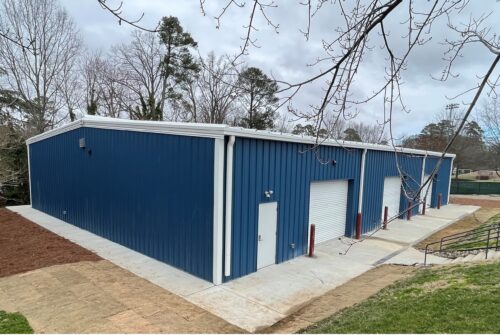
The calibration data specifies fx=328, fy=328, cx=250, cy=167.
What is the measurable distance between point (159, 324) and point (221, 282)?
217 centimetres

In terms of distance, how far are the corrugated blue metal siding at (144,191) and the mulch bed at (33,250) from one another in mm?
1310

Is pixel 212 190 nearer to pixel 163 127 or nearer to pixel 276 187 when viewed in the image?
pixel 276 187

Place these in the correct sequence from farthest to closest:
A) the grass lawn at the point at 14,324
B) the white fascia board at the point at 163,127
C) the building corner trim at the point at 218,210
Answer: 1. the white fascia board at the point at 163,127
2. the building corner trim at the point at 218,210
3. the grass lawn at the point at 14,324

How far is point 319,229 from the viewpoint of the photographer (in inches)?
444

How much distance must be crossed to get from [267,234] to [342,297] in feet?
8.32

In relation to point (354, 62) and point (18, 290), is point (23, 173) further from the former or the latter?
point (354, 62)

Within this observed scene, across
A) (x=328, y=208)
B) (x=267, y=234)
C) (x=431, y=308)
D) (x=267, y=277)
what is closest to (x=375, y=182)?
(x=328, y=208)

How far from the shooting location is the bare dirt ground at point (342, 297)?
5785 mm

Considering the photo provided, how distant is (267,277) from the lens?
26.4 ft

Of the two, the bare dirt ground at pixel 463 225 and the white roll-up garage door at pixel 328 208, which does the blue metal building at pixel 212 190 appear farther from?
the bare dirt ground at pixel 463 225

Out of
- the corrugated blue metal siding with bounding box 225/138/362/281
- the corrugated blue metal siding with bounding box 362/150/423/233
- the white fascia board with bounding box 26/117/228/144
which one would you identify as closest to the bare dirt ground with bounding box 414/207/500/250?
the corrugated blue metal siding with bounding box 362/150/423/233

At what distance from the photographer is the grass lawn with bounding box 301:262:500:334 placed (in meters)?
4.54

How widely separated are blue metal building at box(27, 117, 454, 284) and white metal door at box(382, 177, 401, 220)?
140 cm

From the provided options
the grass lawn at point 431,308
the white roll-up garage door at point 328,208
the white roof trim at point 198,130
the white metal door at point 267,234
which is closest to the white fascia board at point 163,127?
the white roof trim at point 198,130
